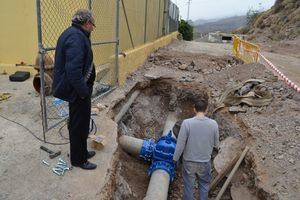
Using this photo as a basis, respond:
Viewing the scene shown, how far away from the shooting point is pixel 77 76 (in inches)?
156

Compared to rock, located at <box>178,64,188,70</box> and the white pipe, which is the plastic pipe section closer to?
the white pipe

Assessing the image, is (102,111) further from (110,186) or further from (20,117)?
(110,186)

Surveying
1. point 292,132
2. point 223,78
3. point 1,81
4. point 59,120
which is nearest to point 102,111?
point 59,120

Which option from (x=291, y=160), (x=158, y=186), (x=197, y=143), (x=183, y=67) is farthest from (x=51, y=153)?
(x=183, y=67)

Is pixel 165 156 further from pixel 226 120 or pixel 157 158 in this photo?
pixel 226 120

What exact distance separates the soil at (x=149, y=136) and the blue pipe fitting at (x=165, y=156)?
0.52 m

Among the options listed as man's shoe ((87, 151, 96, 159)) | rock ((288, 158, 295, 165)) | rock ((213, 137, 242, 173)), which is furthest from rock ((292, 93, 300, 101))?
man's shoe ((87, 151, 96, 159))

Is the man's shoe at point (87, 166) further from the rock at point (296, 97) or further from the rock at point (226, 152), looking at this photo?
the rock at point (296, 97)

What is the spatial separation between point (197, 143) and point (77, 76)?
2015 millimetres

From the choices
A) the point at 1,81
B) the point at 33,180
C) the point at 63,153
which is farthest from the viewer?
the point at 1,81

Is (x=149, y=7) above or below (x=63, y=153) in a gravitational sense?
above

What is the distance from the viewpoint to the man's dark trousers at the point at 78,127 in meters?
4.25

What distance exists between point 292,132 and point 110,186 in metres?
3.79

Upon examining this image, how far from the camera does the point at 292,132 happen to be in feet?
20.4
